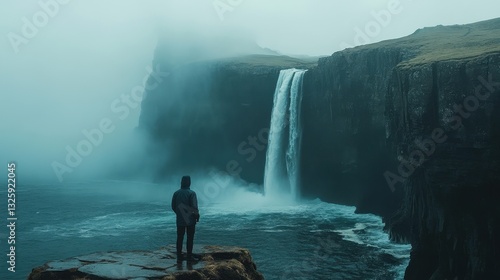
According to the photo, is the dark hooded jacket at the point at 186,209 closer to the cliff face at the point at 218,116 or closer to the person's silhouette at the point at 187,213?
the person's silhouette at the point at 187,213

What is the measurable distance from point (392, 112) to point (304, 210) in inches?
990

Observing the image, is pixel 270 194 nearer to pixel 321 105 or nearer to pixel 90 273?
pixel 321 105

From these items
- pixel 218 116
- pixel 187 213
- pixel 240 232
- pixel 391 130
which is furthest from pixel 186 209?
pixel 218 116

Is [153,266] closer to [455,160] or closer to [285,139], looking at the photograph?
[455,160]

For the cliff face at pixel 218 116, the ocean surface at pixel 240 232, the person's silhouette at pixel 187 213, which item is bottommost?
the ocean surface at pixel 240 232

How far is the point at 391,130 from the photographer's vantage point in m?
39.7

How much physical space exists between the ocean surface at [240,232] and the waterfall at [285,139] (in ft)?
10.2

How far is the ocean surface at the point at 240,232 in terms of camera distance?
36188 mm

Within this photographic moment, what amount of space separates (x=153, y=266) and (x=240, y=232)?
111ft

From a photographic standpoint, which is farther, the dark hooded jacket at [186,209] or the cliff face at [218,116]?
the cliff face at [218,116]

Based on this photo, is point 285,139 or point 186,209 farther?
point 285,139

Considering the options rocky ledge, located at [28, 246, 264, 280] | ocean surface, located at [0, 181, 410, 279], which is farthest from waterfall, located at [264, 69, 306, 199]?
rocky ledge, located at [28, 246, 264, 280]

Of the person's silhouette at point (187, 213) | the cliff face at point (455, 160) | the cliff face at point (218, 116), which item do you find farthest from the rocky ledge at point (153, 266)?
the cliff face at point (218, 116)

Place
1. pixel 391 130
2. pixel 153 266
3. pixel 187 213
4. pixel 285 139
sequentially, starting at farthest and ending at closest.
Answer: pixel 285 139, pixel 391 130, pixel 187 213, pixel 153 266
